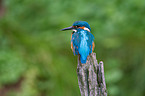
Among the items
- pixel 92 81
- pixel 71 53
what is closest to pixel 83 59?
pixel 92 81

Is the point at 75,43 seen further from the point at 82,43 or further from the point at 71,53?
the point at 71,53

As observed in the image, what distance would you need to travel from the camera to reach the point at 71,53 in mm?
4996

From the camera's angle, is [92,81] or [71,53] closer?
[92,81]

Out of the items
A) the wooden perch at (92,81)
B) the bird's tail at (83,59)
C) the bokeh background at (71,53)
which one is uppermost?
the bokeh background at (71,53)

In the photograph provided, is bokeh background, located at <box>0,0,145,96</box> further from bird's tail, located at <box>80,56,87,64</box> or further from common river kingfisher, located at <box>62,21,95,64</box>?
bird's tail, located at <box>80,56,87,64</box>

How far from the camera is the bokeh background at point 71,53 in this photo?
4.75 metres

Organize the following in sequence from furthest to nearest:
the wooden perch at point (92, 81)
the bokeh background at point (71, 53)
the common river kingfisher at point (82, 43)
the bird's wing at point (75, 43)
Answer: the bokeh background at point (71, 53)
the bird's wing at point (75, 43)
the common river kingfisher at point (82, 43)
the wooden perch at point (92, 81)

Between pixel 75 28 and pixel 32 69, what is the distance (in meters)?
2.17

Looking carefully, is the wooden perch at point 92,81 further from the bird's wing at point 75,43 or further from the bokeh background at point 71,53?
the bokeh background at point 71,53

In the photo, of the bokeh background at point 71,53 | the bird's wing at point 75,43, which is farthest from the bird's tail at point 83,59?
the bokeh background at point 71,53

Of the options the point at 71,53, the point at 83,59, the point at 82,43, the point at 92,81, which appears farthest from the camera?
the point at 71,53

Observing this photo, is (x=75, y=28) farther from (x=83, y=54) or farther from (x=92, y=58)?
(x=92, y=58)

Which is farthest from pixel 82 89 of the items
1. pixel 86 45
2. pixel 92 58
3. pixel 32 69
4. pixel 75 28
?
pixel 32 69

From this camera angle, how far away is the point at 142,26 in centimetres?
548
